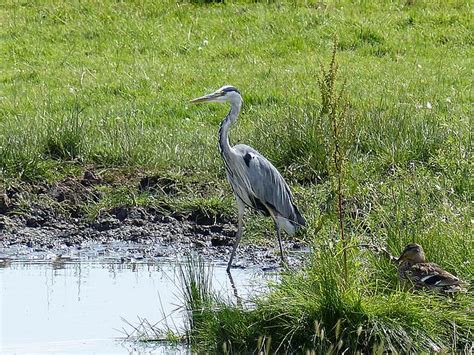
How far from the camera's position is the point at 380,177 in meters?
11.1

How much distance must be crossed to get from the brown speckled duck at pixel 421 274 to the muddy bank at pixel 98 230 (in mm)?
2311

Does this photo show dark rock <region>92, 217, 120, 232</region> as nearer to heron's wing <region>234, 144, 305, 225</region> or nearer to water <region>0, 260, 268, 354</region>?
water <region>0, 260, 268, 354</region>

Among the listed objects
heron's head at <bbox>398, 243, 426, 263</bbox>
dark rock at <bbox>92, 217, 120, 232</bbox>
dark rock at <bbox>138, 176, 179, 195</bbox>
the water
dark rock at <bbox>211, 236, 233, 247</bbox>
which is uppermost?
dark rock at <bbox>138, 176, 179, 195</bbox>

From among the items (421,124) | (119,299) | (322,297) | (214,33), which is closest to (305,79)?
(214,33)

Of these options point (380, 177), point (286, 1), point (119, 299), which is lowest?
point (119, 299)

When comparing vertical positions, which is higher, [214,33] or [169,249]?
[214,33]

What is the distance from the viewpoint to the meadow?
7.43 metres

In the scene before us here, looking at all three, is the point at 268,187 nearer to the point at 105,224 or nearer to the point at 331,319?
the point at 105,224

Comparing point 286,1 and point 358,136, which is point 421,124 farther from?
point 286,1

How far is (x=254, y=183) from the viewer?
1006cm

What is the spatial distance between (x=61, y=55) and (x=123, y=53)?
0.75 metres

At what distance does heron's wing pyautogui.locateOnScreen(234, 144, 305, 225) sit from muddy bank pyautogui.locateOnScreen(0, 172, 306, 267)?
15.0 inches

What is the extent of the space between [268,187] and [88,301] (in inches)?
78.4

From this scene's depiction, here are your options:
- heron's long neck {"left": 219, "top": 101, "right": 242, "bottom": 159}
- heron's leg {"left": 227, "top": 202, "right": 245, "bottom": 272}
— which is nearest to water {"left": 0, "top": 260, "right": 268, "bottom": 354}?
heron's leg {"left": 227, "top": 202, "right": 245, "bottom": 272}
